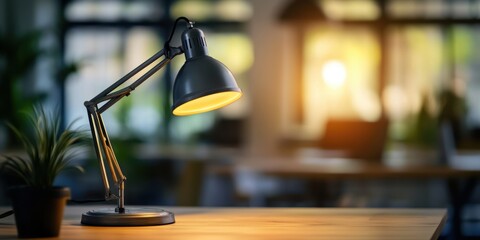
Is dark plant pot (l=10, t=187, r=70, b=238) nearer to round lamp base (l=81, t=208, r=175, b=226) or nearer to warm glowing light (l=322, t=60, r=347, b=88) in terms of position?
round lamp base (l=81, t=208, r=175, b=226)

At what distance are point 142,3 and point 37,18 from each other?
126cm

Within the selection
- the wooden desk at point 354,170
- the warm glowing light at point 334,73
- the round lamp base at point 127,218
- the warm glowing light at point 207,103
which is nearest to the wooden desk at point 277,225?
the round lamp base at point 127,218

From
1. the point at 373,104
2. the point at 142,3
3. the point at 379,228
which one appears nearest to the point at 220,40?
the point at 142,3

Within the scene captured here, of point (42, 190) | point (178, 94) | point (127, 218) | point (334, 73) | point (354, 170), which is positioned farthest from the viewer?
point (334, 73)

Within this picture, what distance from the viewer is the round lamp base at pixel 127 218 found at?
7.02 ft

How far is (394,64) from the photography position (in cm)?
1061

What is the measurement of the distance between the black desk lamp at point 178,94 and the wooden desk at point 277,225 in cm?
4

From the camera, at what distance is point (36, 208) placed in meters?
1.91

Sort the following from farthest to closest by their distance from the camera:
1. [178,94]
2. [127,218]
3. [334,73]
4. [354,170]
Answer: [334,73] < [354,170] < [127,218] < [178,94]

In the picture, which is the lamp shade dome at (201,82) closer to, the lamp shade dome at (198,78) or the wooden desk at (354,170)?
the lamp shade dome at (198,78)

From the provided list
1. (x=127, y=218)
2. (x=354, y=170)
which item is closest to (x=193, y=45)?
(x=127, y=218)

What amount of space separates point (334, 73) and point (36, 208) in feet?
28.1

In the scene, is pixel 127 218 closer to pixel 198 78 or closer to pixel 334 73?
pixel 198 78

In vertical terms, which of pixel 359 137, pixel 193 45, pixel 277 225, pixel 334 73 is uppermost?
pixel 334 73
